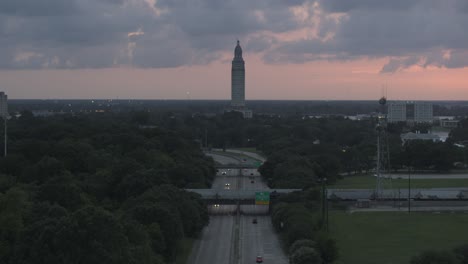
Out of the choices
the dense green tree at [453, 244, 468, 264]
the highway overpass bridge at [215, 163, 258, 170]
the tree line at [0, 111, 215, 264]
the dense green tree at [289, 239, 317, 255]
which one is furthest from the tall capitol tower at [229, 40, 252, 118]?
the dense green tree at [453, 244, 468, 264]

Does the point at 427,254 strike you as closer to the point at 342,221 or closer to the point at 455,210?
the point at 342,221

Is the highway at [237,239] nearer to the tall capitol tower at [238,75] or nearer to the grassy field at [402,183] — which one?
the grassy field at [402,183]

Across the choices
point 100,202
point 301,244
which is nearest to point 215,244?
point 301,244

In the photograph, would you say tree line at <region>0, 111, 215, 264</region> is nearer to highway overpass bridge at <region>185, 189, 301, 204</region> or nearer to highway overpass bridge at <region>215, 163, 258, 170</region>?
highway overpass bridge at <region>185, 189, 301, 204</region>

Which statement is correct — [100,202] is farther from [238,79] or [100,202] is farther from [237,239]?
[238,79]

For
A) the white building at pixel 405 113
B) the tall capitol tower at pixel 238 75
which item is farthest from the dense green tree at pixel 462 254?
the tall capitol tower at pixel 238 75

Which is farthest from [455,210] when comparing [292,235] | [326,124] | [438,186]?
[326,124]
